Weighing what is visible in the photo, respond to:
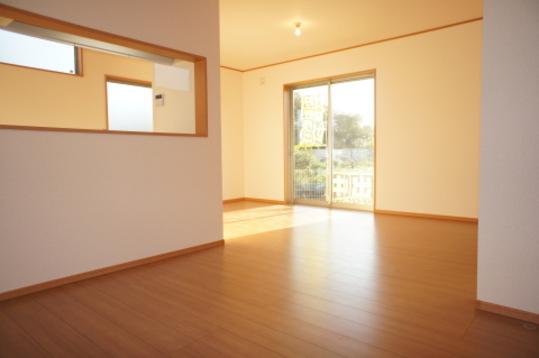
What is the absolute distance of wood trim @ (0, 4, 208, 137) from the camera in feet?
7.58

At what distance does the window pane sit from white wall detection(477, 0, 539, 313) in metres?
4.61

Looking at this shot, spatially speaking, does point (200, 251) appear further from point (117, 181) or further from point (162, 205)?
point (117, 181)

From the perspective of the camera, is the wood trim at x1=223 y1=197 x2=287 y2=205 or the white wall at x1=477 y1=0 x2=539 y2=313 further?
the wood trim at x1=223 y1=197 x2=287 y2=205

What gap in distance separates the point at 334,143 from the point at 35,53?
15.6 ft

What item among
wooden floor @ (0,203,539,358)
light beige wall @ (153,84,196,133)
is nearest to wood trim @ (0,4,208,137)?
light beige wall @ (153,84,196,133)

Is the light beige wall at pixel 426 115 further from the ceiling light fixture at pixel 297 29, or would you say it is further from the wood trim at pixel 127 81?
the wood trim at pixel 127 81

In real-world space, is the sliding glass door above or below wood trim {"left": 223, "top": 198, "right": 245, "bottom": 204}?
above

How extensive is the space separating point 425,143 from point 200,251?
11.7ft

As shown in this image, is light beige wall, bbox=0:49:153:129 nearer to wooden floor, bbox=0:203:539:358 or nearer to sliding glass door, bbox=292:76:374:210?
sliding glass door, bbox=292:76:374:210

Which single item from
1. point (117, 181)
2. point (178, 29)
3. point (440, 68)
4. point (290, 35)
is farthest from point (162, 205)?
point (440, 68)

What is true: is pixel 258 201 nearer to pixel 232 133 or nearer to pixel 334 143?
pixel 232 133

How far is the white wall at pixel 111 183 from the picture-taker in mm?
2309

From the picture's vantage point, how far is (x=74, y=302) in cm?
221

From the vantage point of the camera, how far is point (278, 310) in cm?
206
